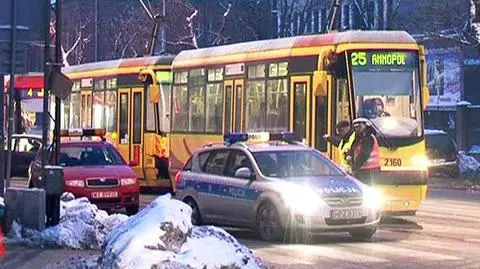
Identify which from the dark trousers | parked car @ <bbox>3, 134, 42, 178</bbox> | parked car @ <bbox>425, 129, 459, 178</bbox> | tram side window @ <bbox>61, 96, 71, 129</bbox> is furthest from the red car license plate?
parked car @ <bbox>425, 129, 459, 178</bbox>

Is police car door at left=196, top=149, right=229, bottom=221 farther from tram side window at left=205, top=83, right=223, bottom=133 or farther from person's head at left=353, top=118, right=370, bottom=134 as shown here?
tram side window at left=205, top=83, right=223, bottom=133

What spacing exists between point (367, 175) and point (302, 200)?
3.87m

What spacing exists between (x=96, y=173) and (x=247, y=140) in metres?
4.18

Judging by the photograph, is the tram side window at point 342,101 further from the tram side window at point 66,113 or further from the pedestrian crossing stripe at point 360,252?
the tram side window at point 66,113

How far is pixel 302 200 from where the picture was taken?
17578mm

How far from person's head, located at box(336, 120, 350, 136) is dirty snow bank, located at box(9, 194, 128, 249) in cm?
567

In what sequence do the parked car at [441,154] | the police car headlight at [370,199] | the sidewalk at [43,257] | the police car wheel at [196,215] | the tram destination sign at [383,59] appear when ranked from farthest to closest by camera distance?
the parked car at [441,154] < the tram destination sign at [383,59] < the police car wheel at [196,215] < the police car headlight at [370,199] < the sidewalk at [43,257]

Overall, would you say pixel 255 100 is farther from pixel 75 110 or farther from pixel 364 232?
pixel 75 110

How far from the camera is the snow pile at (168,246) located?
40.2ft

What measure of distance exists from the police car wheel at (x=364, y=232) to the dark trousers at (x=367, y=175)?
2.86 metres

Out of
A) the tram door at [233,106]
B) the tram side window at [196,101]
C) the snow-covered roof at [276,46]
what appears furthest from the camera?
the tram side window at [196,101]

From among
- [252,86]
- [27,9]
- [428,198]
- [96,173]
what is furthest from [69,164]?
[428,198]

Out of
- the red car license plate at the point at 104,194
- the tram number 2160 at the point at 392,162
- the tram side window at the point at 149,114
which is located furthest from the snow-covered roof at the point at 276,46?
the red car license plate at the point at 104,194

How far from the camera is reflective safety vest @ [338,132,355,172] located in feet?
70.4
